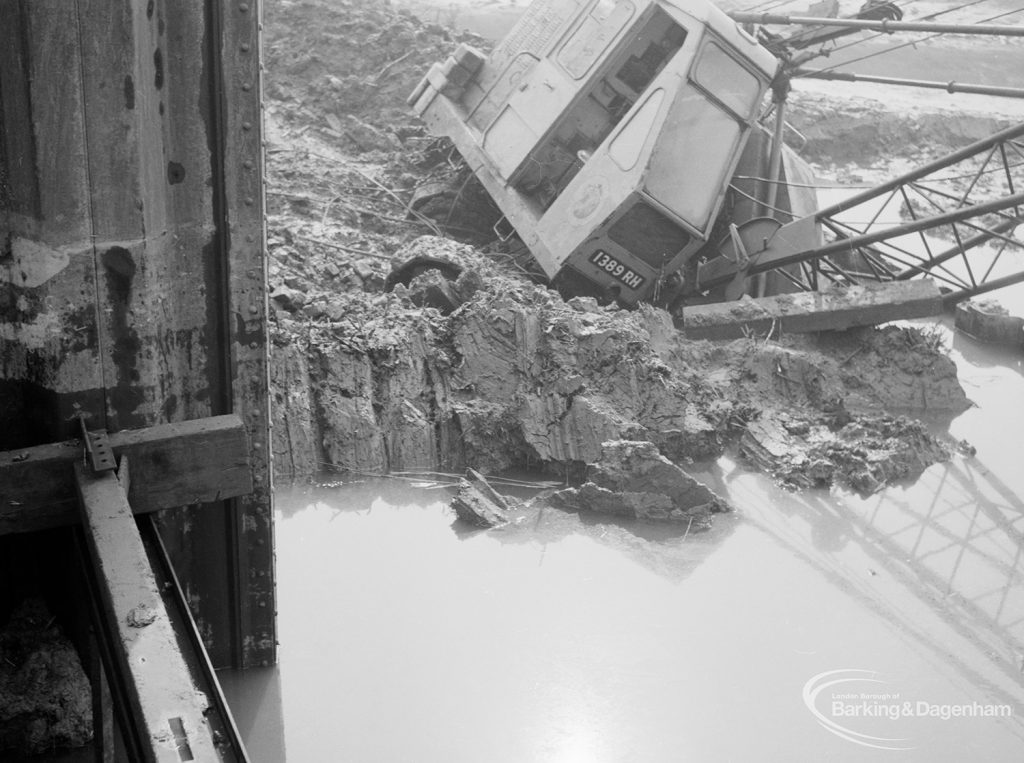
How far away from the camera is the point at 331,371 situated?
6.77 m

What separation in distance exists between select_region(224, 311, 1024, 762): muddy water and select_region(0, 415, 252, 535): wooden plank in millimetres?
1254

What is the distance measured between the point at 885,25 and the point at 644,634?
617 centimetres

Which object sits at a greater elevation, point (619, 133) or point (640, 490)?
point (619, 133)

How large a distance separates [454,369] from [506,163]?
299 centimetres

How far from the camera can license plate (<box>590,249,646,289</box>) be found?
883 cm

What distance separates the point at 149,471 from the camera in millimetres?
3309

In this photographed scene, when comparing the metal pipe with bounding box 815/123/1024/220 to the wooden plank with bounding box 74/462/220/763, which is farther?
the metal pipe with bounding box 815/123/1024/220

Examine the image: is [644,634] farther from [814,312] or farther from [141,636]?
[814,312]

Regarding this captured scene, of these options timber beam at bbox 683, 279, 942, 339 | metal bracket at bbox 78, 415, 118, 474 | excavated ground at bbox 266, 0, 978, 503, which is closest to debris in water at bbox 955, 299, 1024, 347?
timber beam at bbox 683, 279, 942, 339

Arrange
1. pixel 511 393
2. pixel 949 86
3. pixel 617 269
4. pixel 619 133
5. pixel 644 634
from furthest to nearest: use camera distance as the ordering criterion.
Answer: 1. pixel 949 86
2. pixel 617 269
3. pixel 619 133
4. pixel 511 393
5. pixel 644 634

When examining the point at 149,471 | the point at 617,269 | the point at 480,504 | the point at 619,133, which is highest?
the point at 619,133

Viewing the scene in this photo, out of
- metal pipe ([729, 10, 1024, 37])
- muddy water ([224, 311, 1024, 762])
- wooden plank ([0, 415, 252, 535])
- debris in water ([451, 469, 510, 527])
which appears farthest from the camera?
metal pipe ([729, 10, 1024, 37])

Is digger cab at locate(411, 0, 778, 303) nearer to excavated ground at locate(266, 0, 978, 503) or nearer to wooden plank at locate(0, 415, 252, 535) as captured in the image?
excavated ground at locate(266, 0, 978, 503)

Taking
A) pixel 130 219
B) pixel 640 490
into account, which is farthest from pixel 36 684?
pixel 640 490
